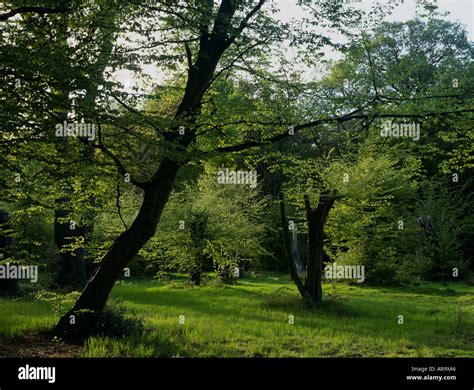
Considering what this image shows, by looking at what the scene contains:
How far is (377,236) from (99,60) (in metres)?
18.1

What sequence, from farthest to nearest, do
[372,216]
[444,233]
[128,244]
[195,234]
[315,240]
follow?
1. [444,233]
2. [372,216]
3. [195,234]
4. [315,240]
5. [128,244]

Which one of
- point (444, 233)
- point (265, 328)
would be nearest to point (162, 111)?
point (265, 328)

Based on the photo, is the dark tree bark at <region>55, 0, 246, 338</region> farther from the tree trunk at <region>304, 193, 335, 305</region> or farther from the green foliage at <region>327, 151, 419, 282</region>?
the green foliage at <region>327, 151, 419, 282</region>

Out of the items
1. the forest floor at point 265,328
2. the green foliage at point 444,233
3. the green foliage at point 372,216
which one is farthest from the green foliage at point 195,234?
the green foliage at point 444,233

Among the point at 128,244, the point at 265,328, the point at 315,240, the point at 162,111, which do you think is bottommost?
the point at 265,328

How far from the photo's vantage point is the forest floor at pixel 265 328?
30.1ft

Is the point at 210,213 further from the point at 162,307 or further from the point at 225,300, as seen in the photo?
the point at 162,307

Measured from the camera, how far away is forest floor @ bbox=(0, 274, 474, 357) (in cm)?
917

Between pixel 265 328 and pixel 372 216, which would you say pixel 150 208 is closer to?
pixel 265 328

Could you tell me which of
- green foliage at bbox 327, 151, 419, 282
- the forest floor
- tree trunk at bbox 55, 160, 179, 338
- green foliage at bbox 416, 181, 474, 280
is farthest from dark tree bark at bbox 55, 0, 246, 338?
green foliage at bbox 416, 181, 474, 280

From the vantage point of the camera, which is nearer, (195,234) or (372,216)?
(195,234)

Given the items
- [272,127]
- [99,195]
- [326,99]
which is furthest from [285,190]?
[99,195]

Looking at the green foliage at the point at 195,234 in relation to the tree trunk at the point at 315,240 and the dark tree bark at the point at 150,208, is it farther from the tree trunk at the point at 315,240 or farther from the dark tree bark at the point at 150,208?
the dark tree bark at the point at 150,208

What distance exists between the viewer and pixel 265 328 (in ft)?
37.9
